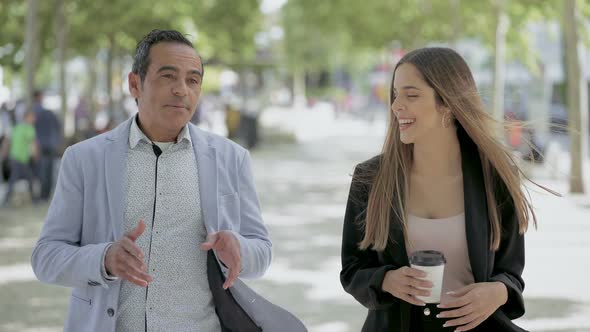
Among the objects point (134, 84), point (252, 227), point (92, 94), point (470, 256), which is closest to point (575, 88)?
point (470, 256)

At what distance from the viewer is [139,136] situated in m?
2.89

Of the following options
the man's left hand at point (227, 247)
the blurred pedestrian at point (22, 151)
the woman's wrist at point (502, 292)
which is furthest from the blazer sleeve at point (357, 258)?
the blurred pedestrian at point (22, 151)

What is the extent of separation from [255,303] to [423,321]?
59 cm

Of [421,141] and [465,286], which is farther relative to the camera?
[421,141]

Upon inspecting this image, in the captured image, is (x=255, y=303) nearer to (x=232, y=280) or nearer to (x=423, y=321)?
(x=232, y=280)

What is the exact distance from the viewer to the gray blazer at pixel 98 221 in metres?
2.69

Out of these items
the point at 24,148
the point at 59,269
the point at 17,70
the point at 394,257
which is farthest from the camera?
the point at 17,70

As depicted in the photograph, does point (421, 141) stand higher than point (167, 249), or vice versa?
A: point (421, 141)

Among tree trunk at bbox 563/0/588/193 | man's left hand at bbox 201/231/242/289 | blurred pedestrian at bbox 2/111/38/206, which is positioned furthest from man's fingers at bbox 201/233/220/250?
tree trunk at bbox 563/0/588/193

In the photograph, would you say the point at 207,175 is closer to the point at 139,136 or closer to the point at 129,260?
the point at 139,136

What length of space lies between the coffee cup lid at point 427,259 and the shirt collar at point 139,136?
0.92m

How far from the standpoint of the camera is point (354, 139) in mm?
33281

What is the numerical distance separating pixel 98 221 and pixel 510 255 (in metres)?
1.42

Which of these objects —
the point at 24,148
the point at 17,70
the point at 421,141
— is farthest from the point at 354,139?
the point at 421,141
